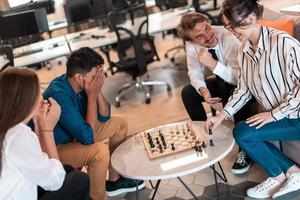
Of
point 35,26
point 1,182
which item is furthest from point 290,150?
point 35,26

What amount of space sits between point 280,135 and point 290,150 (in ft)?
0.66

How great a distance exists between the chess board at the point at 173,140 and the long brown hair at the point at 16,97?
707mm

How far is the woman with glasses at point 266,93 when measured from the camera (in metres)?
2.03

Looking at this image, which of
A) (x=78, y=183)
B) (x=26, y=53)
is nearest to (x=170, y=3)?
(x=26, y=53)

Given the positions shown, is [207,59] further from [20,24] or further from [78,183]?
[20,24]

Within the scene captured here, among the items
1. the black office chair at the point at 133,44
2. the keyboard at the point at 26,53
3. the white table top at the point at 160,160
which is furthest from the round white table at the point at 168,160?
the keyboard at the point at 26,53

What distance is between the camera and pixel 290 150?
2311 mm

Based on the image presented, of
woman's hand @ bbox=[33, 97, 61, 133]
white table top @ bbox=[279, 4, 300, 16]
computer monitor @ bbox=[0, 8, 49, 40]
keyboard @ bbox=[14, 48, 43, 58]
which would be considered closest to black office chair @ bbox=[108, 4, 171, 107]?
keyboard @ bbox=[14, 48, 43, 58]

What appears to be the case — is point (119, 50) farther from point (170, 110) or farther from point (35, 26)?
point (35, 26)

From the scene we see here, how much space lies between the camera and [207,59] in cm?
258

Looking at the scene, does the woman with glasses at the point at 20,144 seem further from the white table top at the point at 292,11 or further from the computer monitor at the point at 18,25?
the computer monitor at the point at 18,25

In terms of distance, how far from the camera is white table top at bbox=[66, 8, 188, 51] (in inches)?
171

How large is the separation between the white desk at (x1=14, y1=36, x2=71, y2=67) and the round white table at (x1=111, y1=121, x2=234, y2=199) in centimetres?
217

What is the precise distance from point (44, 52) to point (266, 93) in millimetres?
2826
